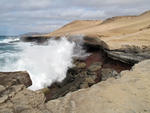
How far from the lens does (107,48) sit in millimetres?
6059

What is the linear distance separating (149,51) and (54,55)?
5.10 m

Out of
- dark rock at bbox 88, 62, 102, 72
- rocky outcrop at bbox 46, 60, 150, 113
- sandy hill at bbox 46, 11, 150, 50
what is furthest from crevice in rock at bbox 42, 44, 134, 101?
rocky outcrop at bbox 46, 60, 150, 113

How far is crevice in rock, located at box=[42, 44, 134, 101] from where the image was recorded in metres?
5.39

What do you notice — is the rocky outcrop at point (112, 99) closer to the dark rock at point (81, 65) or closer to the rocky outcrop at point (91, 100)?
the rocky outcrop at point (91, 100)

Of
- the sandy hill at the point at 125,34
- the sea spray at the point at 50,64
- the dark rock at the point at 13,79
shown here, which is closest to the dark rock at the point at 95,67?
the sandy hill at the point at 125,34

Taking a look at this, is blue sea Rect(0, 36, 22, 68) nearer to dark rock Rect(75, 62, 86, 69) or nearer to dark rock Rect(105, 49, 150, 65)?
dark rock Rect(75, 62, 86, 69)

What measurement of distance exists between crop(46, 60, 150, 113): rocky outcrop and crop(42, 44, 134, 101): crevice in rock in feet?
5.85

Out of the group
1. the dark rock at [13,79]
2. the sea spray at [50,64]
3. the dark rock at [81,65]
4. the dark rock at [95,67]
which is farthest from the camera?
the sea spray at [50,64]

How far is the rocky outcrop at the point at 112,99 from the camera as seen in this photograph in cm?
214

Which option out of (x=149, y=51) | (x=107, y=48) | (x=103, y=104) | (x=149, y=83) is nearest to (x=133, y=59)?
(x=149, y=51)

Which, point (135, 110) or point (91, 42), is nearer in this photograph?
point (135, 110)

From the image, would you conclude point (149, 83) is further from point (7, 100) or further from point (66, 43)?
point (66, 43)

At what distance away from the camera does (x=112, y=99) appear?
236 centimetres

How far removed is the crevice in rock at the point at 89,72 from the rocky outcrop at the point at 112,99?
1.78m
